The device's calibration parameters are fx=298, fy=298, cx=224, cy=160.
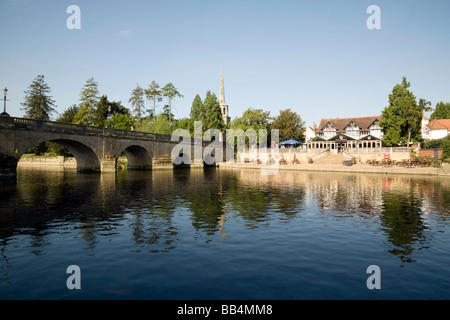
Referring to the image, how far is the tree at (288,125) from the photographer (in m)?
90.3

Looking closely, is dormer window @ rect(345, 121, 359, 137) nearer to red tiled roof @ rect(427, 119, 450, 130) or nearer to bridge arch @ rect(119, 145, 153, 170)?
red tiled roof @ rect(427, 119, 450, 130)

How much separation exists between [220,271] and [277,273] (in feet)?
5.51

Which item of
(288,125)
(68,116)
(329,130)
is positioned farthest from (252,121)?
(68,116)

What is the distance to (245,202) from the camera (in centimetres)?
2153

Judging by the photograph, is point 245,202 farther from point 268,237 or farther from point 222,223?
point 268,237

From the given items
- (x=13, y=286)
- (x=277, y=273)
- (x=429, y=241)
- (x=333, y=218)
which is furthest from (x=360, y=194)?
(x=13, y=286)

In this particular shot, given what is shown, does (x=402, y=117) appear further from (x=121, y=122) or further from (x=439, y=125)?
(x=121, y=122)

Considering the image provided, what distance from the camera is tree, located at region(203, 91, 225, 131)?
87.3m

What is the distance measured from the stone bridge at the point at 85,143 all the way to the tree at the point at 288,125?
3087 centimetres

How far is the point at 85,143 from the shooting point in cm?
4250

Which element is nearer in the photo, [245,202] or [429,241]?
[429,241]

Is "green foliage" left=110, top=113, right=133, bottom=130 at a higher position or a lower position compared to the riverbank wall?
higher

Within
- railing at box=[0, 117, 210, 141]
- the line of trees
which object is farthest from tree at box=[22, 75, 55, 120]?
railing at box=[0, 117, 210, 141]

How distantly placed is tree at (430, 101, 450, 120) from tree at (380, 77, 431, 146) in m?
78.6
